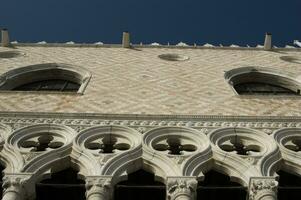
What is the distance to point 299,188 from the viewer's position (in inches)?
354

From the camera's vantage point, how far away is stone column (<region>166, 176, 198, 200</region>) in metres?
8.31

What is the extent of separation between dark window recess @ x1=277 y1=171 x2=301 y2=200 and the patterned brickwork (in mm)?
2035

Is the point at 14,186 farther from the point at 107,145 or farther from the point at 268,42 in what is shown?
the point at 268,42

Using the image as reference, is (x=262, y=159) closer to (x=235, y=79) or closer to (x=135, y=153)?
(x=135, y=153)

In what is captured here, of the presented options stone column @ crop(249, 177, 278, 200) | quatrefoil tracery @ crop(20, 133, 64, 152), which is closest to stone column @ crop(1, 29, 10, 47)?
quatrefoil tracery @ crop(20, 133, 64, 152)

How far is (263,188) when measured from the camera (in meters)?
8.45

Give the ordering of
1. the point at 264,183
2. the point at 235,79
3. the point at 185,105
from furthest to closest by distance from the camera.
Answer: the point at 235,79
the point at 185,105
the point at 264,183

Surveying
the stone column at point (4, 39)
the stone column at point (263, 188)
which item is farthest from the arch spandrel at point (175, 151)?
the stone column at point (4, 39)

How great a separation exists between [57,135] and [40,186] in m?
1.53

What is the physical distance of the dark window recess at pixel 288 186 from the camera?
907cm

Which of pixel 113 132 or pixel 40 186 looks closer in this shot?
pixel 40 186

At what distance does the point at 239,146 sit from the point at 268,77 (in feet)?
16.9

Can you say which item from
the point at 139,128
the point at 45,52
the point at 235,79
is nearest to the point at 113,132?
the point at 139,128

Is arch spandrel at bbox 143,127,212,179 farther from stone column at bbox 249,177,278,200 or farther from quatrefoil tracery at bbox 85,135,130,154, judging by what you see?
stone column at bbox 249,177,278,200
